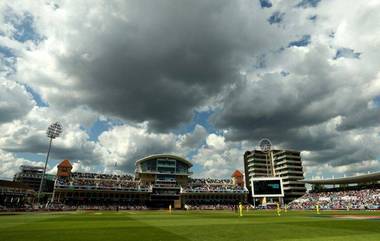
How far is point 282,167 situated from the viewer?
14512 centimetres

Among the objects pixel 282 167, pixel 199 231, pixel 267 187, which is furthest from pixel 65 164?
pixel 199 231

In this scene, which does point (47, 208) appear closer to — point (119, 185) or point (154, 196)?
point (119, 185)

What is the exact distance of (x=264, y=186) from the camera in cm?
9500

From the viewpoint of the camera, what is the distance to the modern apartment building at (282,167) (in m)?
138

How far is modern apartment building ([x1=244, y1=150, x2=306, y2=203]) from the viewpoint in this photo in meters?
138

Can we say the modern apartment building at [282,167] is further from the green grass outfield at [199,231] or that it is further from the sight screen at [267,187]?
the green grass outfield at [199,231]

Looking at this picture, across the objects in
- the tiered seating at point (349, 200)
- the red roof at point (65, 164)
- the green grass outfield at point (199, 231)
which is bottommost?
the green grass outfield at point (199, 231)

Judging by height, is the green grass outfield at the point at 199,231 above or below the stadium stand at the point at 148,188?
below

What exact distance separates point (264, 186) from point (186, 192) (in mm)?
30494

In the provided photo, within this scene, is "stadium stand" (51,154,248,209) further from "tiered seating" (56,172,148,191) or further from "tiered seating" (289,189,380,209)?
"tiered seating" (289,189,380,209)

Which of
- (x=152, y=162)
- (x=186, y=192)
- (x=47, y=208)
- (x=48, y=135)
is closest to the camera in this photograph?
(x=47, y=208)

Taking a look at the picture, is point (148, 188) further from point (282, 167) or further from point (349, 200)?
point (282, 167)

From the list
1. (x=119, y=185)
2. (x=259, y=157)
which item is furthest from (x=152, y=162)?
(x=259, y=157)

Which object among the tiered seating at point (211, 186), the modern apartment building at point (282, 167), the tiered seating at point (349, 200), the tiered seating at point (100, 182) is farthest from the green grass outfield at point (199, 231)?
the modern apartment building at point (282, 167)
